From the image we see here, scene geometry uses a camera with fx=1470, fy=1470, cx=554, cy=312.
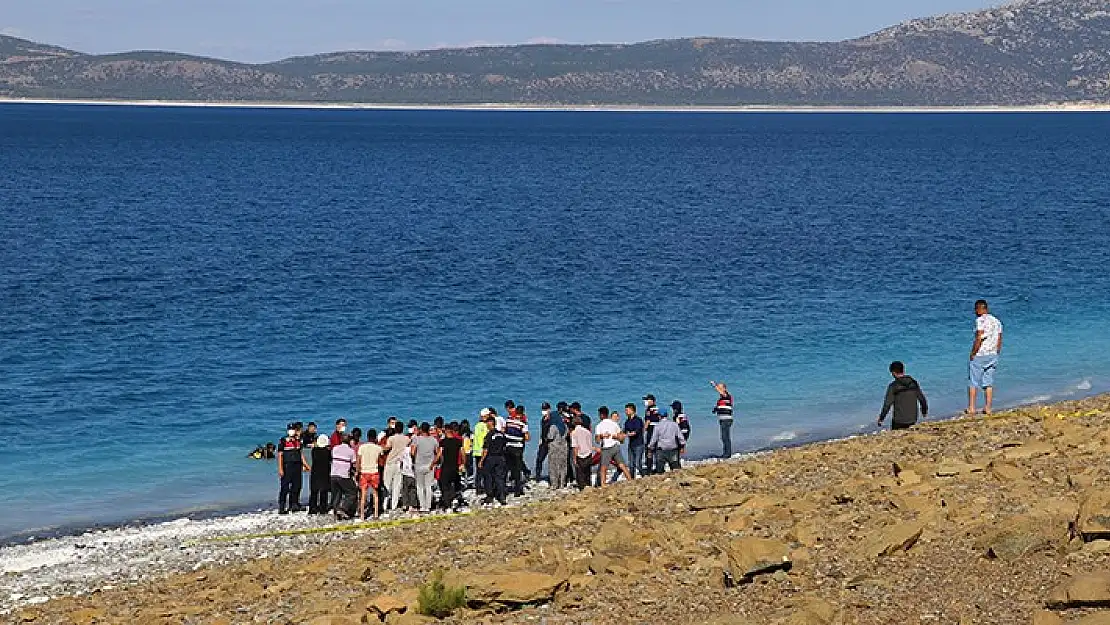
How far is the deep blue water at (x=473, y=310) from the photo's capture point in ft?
102

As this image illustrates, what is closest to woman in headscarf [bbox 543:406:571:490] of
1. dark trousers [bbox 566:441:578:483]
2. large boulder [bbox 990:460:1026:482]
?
dark trousers [bbox 566:441:578:483]

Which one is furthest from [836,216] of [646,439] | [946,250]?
[646,439]

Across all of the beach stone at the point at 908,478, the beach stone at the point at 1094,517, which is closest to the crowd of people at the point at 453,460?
the beach stone at the point at 908,478

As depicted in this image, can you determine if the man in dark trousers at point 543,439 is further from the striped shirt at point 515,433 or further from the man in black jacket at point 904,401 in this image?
the man in black jacket at point 904,401

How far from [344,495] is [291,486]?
122 centimetres

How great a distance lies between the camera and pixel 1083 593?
10.9 metres

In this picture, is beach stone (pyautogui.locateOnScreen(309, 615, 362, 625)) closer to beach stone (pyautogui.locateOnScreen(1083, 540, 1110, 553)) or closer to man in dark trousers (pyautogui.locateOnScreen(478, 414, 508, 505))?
beach stone (pyautogui.locateOnScreen(1083, 540, 1110, 553))

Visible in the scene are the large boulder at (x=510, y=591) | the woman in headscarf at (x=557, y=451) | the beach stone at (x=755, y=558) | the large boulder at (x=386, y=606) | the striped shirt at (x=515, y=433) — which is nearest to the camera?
the beach stone at (x=755, y=558)

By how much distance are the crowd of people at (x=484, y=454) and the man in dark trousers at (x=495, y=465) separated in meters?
0.02

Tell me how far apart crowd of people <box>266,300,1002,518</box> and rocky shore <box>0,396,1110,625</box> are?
167 centimetres

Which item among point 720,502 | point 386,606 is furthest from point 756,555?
point 720,502

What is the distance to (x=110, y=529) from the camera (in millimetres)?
23594

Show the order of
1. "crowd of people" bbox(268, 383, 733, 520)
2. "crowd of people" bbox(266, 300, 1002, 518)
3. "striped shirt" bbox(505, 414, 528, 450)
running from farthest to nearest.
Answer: "striped shirt" bbox(505, 414, 528, 450), "crowd of people" bbox(268, 383, 733, 520), "crowd of people" bbox(266, 300, 1002, 518)

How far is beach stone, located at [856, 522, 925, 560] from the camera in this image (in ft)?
42.7
